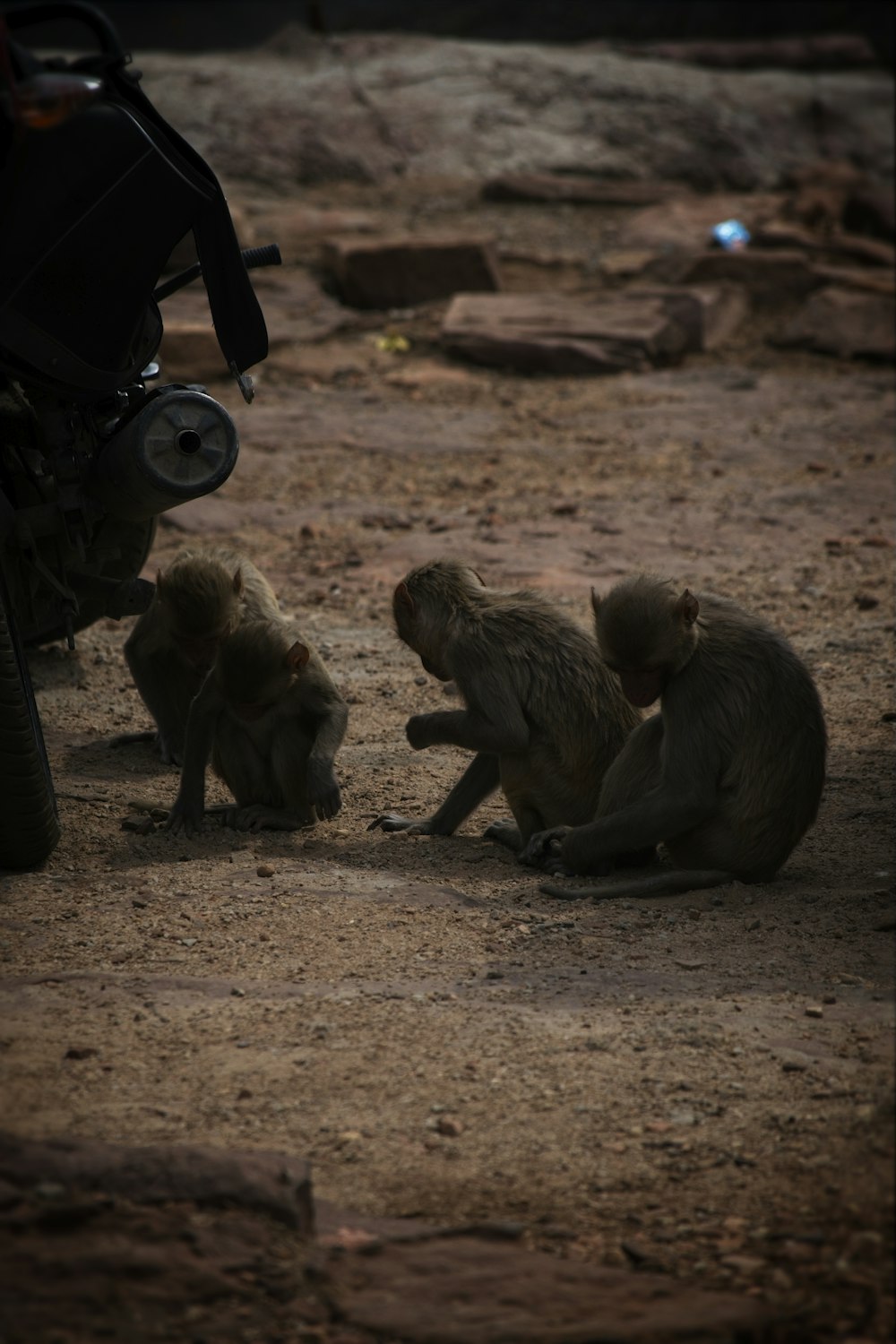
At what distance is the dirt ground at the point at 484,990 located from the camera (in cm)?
307

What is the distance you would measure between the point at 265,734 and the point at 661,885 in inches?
73.8

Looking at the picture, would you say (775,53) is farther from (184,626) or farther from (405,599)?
(184,626)

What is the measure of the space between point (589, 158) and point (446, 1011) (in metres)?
16.9

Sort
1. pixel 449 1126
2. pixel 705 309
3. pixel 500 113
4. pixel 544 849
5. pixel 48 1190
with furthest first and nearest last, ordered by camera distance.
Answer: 1. pixel 500 113
2. pixel 705 309
3. pixel 544 849
4. pixel 449 1126
5. pixel 48 1190

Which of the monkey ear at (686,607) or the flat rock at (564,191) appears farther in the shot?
the flat rock at (564,191)

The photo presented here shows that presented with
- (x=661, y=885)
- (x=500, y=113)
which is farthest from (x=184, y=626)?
(x=500, y=113)

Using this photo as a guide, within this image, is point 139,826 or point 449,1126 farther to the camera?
point 139,826

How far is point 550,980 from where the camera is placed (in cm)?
414

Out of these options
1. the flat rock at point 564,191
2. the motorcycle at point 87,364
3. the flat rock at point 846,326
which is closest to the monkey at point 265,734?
the motorcycle at point 87,364

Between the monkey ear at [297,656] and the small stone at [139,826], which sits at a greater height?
the monkey ear at [297,656]

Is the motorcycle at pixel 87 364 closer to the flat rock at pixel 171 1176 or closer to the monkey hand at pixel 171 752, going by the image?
the monkey hand at pixel 171 752

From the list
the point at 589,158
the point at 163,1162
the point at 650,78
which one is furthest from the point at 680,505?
the point at 650,78

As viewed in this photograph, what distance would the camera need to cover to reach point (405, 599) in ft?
19.2

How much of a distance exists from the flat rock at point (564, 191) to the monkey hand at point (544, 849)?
13937 millimetres
